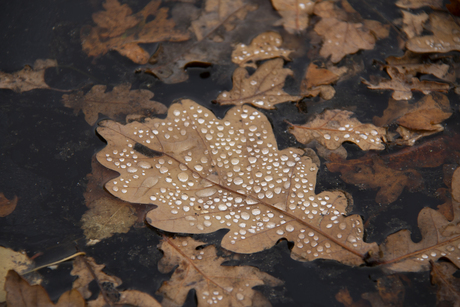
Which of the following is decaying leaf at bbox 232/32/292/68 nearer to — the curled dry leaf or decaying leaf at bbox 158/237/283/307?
the curled dry leaf

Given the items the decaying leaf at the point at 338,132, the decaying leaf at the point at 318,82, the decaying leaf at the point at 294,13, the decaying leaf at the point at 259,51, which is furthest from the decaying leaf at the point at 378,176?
the decaying leaf at the point at 294,13

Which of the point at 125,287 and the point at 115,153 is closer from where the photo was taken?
the point at 125,287

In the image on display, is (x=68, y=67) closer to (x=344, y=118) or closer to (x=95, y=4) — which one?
(x=95, y=4)

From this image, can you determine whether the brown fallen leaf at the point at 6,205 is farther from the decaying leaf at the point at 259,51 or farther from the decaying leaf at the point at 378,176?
the decaying leaf at the point at 378,176

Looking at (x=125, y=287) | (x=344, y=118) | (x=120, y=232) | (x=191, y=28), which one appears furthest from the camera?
(x=191, y=28)

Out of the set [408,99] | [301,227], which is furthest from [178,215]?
[408,99]
